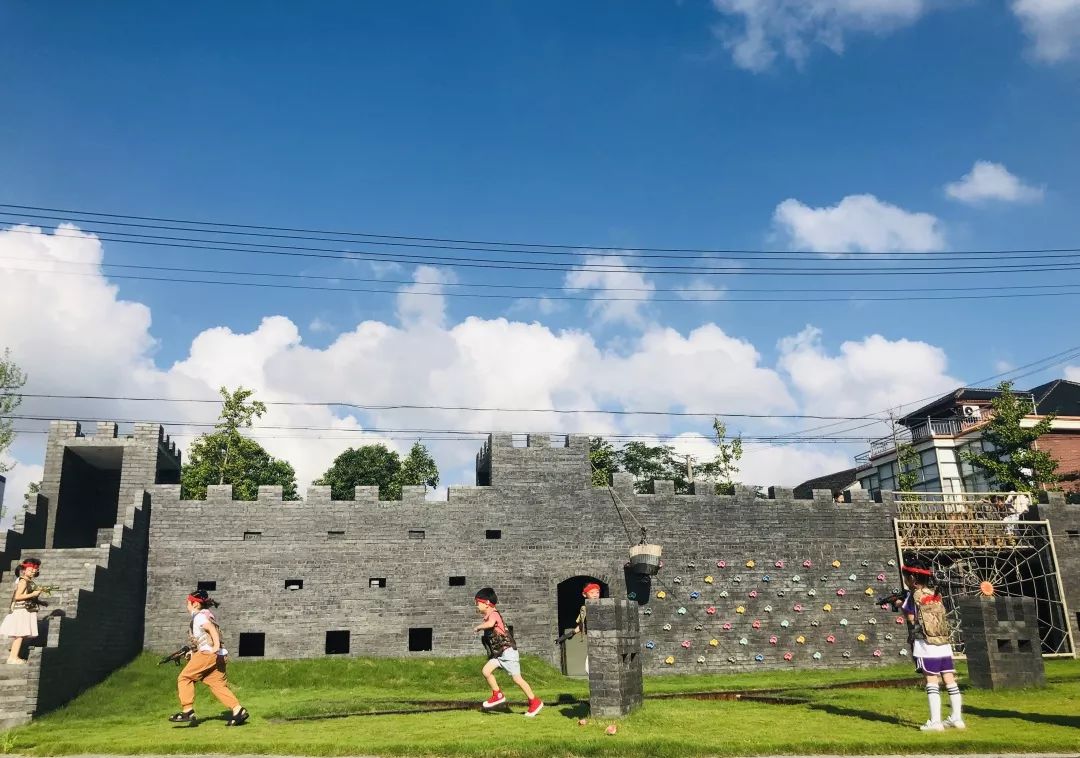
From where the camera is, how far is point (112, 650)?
16469 mm

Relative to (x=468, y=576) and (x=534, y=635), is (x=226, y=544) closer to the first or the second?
(x=468, y=576)

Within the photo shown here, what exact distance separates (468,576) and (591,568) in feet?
10.6

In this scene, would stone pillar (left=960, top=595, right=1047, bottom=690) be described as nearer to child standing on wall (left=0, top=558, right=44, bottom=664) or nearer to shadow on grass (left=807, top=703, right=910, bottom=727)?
shadow on grass (left=807, top=703, right=910, bottom=727)

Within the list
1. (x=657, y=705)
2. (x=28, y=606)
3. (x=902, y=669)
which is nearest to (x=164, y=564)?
(x=28, y=606)

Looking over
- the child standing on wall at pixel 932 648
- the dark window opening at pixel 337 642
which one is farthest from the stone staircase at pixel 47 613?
the child standing on wall at pixel 932 648

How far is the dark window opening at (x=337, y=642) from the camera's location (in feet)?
63.8

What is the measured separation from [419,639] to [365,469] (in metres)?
30.8

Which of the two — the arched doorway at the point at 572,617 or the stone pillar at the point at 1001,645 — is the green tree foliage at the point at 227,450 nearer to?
the arched doorway at the point at 572,617

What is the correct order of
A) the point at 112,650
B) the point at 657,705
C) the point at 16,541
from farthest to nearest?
the point at 16,541
the point at 112,650
the point at 657,705

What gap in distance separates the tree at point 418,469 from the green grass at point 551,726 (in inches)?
1218

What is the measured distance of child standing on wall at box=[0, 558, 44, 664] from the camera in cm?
1236

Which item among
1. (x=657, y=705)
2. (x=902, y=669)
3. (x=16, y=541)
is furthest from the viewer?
(x=902, y=669)

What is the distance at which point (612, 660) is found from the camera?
1047 centimetres

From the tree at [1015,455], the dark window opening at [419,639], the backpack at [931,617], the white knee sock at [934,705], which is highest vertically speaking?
the tree at [1015,455]
